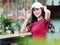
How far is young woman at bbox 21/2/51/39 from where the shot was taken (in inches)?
108

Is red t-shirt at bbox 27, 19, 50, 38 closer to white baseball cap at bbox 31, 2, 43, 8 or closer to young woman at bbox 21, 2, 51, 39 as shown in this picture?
young woman at bbox 21, 2, 51, 39

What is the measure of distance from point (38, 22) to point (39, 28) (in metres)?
0.05

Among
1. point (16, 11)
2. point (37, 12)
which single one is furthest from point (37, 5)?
point (16, 11)

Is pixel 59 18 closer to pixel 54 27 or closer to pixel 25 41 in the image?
pixel 54 27

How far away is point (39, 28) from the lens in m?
2.76

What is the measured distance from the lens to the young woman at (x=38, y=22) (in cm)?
275

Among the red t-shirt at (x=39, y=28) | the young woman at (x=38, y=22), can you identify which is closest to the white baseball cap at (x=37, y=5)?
the young woman at (x=38, y=22)

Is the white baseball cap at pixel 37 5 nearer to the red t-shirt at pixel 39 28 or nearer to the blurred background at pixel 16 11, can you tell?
the blurred background at pixel 16 11

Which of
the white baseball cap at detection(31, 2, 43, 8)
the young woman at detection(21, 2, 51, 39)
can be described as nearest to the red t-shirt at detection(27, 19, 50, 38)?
the young woman at detection(21, 2, 51, 39)

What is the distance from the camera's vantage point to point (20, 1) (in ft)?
9.04

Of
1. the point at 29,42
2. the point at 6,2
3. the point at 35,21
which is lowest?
the point at 29,42

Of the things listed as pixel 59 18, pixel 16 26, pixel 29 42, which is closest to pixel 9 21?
pixel 16 26

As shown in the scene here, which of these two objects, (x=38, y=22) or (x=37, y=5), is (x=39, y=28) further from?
(x=37, y=5)

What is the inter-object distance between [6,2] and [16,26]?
23 cm
